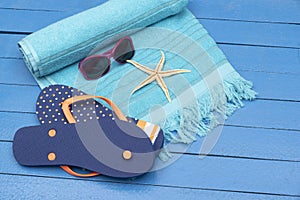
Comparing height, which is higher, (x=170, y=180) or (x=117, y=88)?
(x=117, y=88)

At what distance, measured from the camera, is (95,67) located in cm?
99

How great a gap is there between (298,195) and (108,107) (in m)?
0.38

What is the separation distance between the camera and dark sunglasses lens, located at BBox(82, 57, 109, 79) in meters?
0.98

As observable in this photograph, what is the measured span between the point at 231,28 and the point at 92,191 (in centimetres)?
50

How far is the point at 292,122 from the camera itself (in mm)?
933

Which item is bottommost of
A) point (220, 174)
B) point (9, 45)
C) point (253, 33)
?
point (220, 174)

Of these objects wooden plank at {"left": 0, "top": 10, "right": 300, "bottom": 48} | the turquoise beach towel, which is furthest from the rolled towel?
wooden plank at {"left": 0, "top": 10, "right": 300, "bottom": 48}

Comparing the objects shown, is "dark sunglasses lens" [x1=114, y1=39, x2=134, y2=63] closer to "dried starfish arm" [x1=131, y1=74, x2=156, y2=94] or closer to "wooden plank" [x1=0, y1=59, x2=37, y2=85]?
"dried starfish arm" [x1=131, y1=74, x2=156, y2=94]

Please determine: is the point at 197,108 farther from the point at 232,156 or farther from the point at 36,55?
the point at 36,55

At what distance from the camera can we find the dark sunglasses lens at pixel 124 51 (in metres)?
1.00

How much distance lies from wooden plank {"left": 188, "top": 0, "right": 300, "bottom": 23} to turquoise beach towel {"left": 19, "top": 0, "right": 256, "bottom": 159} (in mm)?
77

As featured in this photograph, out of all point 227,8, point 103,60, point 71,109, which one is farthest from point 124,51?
point 227,8

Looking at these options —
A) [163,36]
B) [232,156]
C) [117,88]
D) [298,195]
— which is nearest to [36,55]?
[117,88]

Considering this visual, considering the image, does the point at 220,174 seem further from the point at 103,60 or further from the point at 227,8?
the point at 227,8
